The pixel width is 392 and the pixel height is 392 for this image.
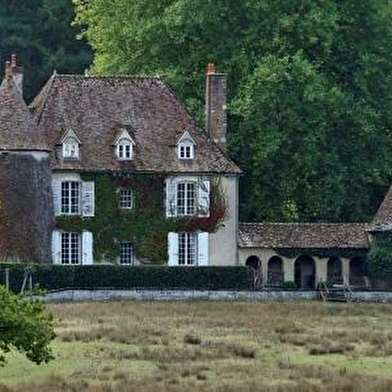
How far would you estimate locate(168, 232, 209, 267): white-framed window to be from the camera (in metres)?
73.8

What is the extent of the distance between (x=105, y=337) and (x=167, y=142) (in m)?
25.1

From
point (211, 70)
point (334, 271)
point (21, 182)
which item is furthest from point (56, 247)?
point (334, 271)

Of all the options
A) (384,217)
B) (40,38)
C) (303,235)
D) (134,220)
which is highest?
(40,38)

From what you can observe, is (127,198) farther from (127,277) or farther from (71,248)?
(127,277)

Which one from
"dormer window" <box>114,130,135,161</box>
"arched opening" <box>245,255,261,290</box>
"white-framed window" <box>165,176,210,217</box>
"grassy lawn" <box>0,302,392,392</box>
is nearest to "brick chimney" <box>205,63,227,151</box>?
"white-framed window" <box>165,176,210,217</box>

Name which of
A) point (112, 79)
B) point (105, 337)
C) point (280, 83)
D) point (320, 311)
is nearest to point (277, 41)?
Answer: point (280, 83)

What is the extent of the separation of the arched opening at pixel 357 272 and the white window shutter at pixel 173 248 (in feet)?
25.3

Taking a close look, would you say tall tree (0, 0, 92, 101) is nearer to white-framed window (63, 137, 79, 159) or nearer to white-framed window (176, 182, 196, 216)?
white-framed window (63, 137, 79, 159)

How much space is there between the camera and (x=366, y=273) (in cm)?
7525

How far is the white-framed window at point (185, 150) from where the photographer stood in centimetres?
7425

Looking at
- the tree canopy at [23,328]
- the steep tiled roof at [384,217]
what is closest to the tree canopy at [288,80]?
the steep tiled roof at [384,217]

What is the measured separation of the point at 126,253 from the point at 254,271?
5376 millimetres

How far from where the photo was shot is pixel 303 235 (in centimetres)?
7550

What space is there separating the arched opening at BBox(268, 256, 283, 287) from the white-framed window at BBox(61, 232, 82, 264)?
8.28 metres
